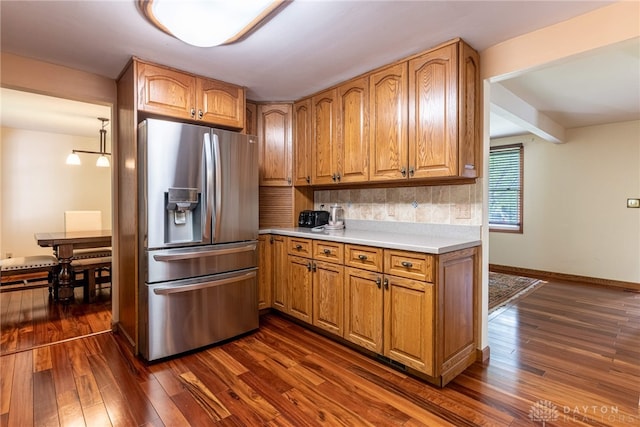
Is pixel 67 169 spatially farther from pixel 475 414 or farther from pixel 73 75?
pixel 475 414

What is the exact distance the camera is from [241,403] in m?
1.84

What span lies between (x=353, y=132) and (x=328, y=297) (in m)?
1.43

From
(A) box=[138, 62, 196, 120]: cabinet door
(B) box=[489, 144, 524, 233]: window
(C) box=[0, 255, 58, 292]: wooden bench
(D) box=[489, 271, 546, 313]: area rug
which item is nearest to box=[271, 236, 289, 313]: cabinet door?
(A) box=[138, 62, 196, 120]: cabinet door

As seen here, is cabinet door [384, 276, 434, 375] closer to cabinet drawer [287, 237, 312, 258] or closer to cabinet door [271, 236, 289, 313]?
cabinet drawer [287, 237, 312, 258]

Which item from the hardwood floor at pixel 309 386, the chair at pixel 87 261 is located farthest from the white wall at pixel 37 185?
the hardwood floor at pixel 309 386

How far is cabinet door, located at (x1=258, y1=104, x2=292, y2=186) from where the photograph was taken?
3430 millimetres

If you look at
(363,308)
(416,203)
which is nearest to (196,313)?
(363,308)

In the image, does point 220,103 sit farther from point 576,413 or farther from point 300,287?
point 576,413

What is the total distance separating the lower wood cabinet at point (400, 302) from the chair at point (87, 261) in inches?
110

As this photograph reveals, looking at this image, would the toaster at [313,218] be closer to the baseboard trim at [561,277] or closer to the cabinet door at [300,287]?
the cabinet door at [300,287]

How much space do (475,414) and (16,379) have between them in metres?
2.84

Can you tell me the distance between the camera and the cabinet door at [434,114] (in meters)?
2.14

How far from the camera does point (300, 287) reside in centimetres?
292

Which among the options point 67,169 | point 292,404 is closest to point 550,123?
point 292,404
